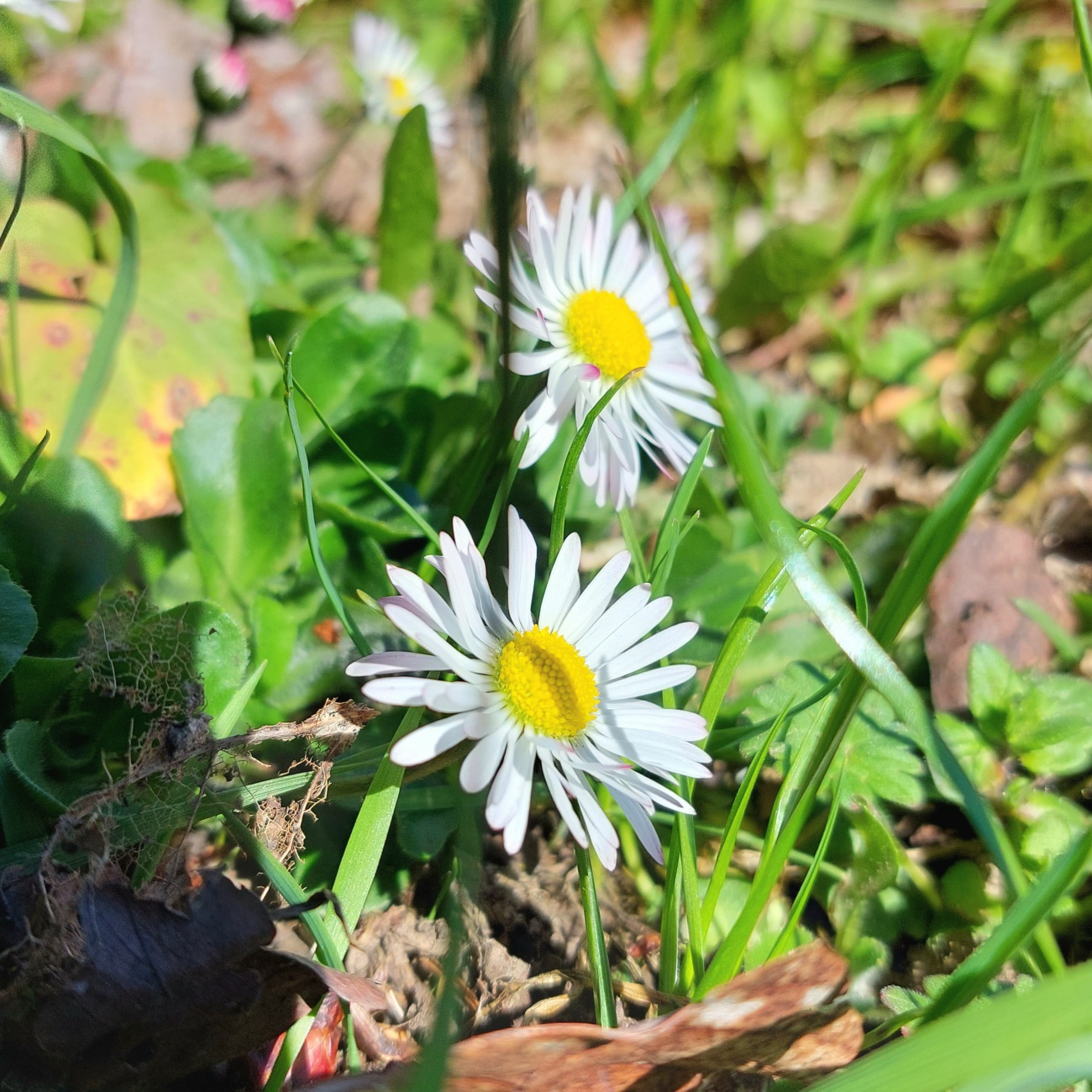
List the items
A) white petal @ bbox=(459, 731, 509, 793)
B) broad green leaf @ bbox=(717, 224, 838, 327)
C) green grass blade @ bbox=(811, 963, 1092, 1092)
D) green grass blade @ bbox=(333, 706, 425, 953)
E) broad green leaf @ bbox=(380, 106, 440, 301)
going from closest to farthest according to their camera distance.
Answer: green grass blade @ bbox=(811, 963, 1092, 1092) → white petal @ bbox=(459, 731, 509, 793) → green grass blade @ bbox=(333, 706, 425, 953) → broad green leaf @ bbox=(380, 106, 440, 301) → broad green leaf @ bbox=(717, 224, 838, 327)

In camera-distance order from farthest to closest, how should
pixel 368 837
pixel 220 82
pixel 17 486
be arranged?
1. pixel 220 82
2. pixel 17 486
3. pixel 368 837

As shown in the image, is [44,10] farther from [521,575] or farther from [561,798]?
[561,798]

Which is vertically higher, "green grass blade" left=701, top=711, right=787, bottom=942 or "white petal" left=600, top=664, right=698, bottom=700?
"white petal" left=600, top=664, right=698, bottom=700

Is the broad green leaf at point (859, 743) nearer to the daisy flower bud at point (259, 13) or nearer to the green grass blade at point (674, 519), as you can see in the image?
the green grass blade at point (674, 519)

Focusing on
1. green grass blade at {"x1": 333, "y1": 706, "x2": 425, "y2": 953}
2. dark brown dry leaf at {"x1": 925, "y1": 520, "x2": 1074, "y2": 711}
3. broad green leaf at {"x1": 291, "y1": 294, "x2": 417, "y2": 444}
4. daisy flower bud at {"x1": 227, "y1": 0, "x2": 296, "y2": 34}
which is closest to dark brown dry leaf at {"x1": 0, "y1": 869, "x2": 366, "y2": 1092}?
green grass blade at {"x1": 333, "y1": 706, "x2": 425, "y2": 953}

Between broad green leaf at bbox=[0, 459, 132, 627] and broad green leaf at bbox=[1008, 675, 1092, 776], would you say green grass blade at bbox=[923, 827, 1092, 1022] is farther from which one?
broad green leaf at bbox=[0, 459, 132, 627]

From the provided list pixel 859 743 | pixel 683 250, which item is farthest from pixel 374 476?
pixel 683 250
